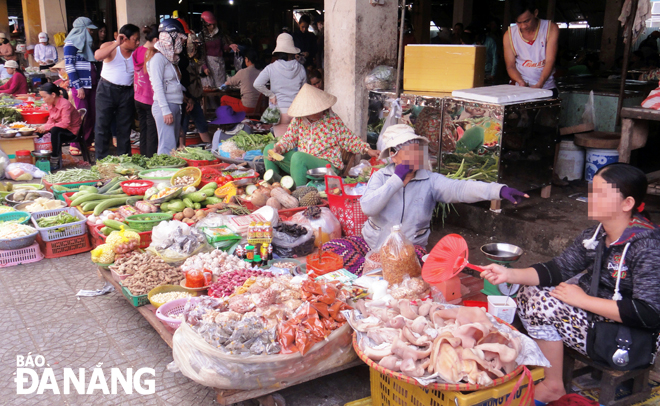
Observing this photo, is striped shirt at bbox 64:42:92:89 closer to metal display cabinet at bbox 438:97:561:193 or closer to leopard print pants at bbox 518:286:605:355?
metal display cabinet at bbox 438:97:561:193

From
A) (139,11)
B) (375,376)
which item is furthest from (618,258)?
(139,11)

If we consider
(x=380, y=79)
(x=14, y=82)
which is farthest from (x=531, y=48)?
(x=14, y=82)

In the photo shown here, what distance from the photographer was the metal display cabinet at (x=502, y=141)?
181 inches

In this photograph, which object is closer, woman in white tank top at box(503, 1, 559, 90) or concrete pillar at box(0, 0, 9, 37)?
woman in white tank top at box(503, 1, 559, 90)

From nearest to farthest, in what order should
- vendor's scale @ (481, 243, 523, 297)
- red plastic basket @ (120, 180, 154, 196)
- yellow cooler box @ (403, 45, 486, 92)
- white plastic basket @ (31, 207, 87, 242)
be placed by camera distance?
vendor's scale @ (481, 243, 523, 297)
white plastic basket @ (31, 207, 87, 242)
yellow cooler box @ (403, 45, 486, 92)
red plastic basket @ (120, 180, 154, 196)

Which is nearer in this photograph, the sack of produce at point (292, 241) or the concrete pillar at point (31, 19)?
the sack of produce at point (292, 241)

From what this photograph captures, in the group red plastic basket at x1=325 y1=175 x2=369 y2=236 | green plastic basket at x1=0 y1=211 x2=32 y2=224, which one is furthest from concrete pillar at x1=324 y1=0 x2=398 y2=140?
green plastic basket at x1=0 y1=211 x2=32 y2=224

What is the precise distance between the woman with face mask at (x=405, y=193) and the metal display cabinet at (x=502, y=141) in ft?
4.09

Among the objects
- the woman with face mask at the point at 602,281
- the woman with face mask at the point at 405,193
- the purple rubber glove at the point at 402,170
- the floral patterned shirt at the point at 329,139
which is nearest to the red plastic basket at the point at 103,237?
the woman with face mask at the point at 405,193

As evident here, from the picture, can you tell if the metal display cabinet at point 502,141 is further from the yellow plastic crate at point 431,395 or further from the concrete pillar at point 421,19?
the concrete pillar at point 421,19

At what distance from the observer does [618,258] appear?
2.44 m

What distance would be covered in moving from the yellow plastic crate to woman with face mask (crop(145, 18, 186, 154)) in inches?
195

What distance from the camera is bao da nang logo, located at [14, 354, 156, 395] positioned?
2.95 metres

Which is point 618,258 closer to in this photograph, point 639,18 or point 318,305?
point 318,305
